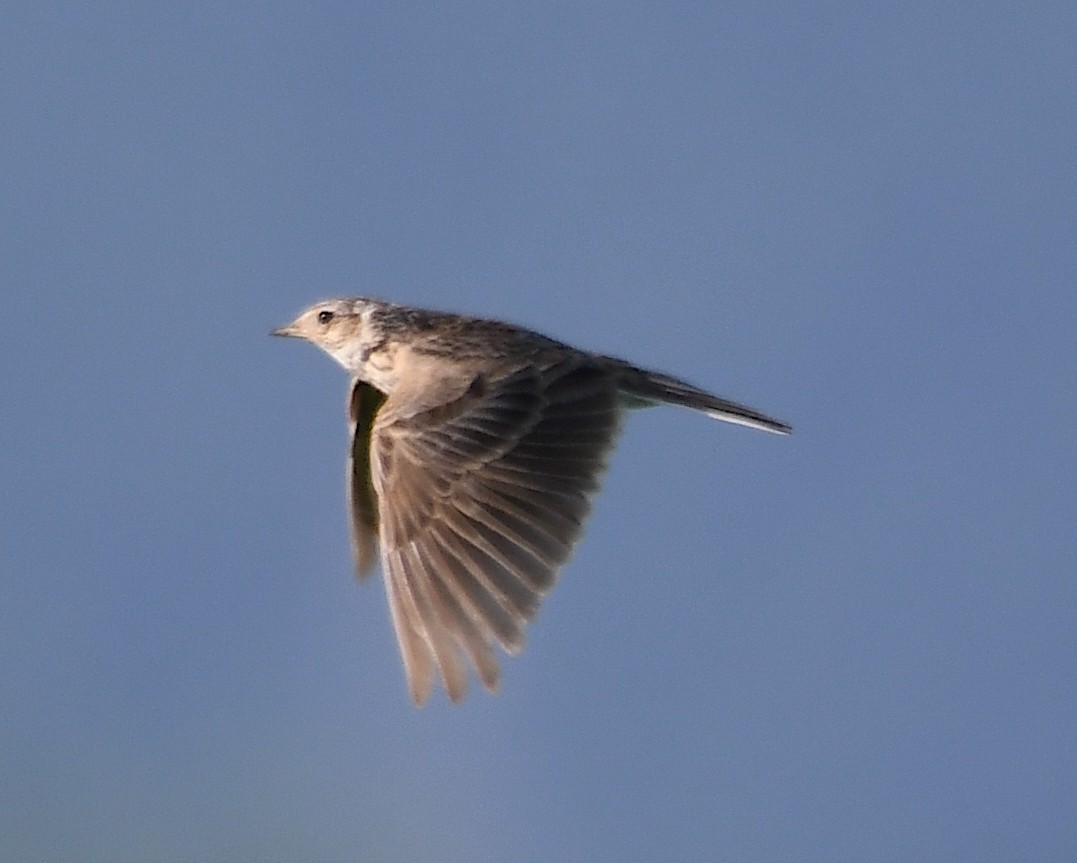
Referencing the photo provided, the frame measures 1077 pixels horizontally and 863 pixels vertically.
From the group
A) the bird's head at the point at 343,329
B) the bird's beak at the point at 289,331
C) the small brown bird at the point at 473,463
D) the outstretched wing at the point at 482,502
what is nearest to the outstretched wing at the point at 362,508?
the small brown bird at the point at 473,463

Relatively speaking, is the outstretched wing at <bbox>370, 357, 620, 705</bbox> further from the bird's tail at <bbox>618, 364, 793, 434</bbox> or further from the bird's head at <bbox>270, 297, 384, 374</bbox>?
the bird's head at <bbox>270, 297, 384, 374</bbox>

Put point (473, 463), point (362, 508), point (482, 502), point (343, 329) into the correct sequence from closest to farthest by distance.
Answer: point (482, 502), point (473, 463), point (362, 508), point (343, 329)

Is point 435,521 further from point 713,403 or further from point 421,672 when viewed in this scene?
point 713,403

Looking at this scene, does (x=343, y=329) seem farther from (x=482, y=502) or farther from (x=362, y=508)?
(x=482, y=502)

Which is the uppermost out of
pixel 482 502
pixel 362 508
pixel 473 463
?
pixel 473 463

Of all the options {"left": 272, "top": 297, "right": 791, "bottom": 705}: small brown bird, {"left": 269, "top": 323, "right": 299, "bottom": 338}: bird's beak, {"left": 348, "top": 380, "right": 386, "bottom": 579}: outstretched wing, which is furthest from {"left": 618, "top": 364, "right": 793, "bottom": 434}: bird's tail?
{"left": 269, "top": 323, "right": 299, "bottom": 338}: bird's beak

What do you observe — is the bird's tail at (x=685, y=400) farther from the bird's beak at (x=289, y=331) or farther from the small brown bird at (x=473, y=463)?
the bird's beak at (x=289, y=331)

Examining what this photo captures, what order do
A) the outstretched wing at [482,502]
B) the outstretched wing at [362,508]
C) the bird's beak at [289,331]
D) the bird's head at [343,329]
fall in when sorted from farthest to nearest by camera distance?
the bird's beak at [289,331]
the bird's head at [343,329]
the outstretched wing at [362,508]
the outstretched wing at [482,502]

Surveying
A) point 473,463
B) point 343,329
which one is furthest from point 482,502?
point 343,329
